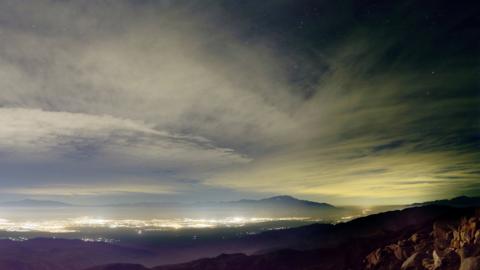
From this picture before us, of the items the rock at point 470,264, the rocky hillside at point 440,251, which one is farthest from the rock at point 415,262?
the rock at point 470,264

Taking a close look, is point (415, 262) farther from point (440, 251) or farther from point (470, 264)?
point (470, 264)

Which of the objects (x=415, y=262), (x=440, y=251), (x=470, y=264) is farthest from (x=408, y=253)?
(x=470, y=264)

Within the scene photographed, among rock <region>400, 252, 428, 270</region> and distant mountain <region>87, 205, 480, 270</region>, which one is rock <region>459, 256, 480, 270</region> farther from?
rock <region>400, 252, 428, 270</region>

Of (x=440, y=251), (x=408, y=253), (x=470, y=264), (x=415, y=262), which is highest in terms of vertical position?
(x=440, y=251)

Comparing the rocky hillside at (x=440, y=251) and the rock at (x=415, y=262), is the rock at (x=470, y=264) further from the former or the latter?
the rock at (x=415, y=262)

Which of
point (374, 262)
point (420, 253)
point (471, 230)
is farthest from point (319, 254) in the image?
point (471, 230)

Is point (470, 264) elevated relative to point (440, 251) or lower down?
lower down

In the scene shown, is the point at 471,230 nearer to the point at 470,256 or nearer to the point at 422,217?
the point at 470,256

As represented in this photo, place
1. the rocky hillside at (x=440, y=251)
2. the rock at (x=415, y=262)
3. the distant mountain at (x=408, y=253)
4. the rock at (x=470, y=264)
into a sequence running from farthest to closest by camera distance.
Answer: the rock at (x=415, y=262), the distant mountain at (x=408, y=253), the rocky hillside at (x=440, y=251), the rock at (x=470, y=264)
